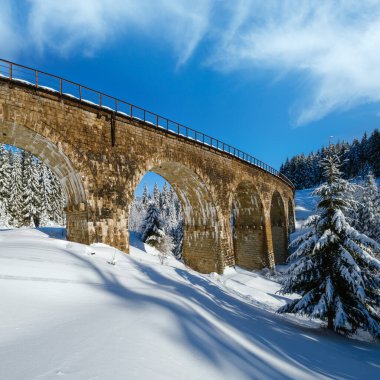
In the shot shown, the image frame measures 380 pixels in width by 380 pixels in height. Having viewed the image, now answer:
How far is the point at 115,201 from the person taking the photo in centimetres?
1191

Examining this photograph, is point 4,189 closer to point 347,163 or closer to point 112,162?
point 112,162

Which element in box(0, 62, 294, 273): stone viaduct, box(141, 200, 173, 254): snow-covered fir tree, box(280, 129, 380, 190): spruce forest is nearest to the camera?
box(0, 62, 294, 273): stone viaduct

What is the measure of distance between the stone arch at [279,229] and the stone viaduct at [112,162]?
13.4 metres

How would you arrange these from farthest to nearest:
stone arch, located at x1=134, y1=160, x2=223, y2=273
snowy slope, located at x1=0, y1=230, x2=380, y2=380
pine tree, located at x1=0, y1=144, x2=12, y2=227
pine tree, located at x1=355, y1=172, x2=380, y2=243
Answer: pine tree, located at x1=0, y1=144, x2=12, y2=227 < pine tree, located at x1=355, y1=172, x2=380, y2=243 < stone arch, located at x1=134, y1=160, x2=223, y2=273 < snowy slope, located at x1=0, y1=230, x2=380, y2=380

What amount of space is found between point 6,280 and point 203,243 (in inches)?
627

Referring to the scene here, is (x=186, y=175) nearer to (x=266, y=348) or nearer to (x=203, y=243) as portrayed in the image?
(x=203, y=243)

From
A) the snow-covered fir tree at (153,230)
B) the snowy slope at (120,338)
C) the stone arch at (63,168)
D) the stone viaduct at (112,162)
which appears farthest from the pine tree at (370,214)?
the stone arch at (63,168)

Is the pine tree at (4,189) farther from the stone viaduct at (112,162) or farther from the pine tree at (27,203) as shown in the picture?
the stone viaduct at (112,162)

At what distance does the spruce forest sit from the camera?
245ft

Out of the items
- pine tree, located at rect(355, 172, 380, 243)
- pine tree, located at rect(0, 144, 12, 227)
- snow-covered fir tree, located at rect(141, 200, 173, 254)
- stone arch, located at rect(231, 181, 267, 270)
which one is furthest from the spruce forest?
pine tree, located at rect(0, 144, 12, 227)

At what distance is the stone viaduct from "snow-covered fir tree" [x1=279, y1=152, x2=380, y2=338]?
25.5ft

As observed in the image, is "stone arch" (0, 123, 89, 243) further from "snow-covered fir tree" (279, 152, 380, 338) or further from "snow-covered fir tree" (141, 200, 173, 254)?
"snow-covered fir tree" (141, 200, 173, 254)

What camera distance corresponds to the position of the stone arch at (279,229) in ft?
104

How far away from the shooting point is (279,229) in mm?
32562
